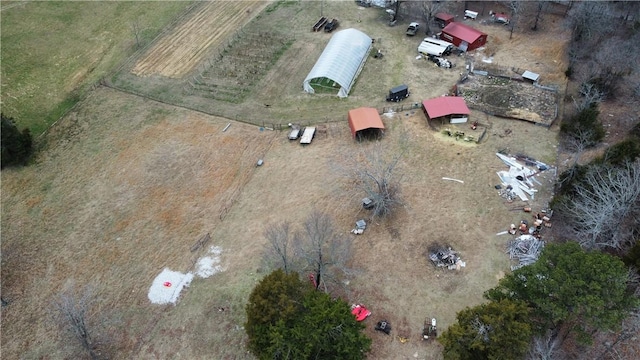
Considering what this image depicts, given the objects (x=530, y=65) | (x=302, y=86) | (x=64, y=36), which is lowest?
(x=530, y=65)

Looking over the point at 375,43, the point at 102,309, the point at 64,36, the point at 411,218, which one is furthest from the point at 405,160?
the point at 64,36

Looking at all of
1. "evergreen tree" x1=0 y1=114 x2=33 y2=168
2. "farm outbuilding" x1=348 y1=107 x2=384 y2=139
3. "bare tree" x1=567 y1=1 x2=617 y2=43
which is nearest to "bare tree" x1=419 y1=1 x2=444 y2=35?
"bare tree" x1=567 y1=1 x2=617 y2=43

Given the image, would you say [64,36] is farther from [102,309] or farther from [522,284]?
[522,284]

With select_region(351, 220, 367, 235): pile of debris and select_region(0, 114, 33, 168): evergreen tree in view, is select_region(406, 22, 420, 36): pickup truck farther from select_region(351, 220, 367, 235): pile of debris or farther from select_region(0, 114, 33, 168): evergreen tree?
select_region(0, 114, 33, 168): evergreen tree

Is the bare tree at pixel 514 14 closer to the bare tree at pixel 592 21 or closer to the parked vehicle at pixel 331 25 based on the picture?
the bare tree at pixel 592 21

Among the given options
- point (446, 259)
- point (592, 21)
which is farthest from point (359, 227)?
point (592, 21)

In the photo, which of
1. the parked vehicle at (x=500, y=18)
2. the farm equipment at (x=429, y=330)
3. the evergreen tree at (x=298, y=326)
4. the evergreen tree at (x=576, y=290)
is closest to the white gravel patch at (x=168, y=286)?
the evergreen tree at (x=298, y=326)
